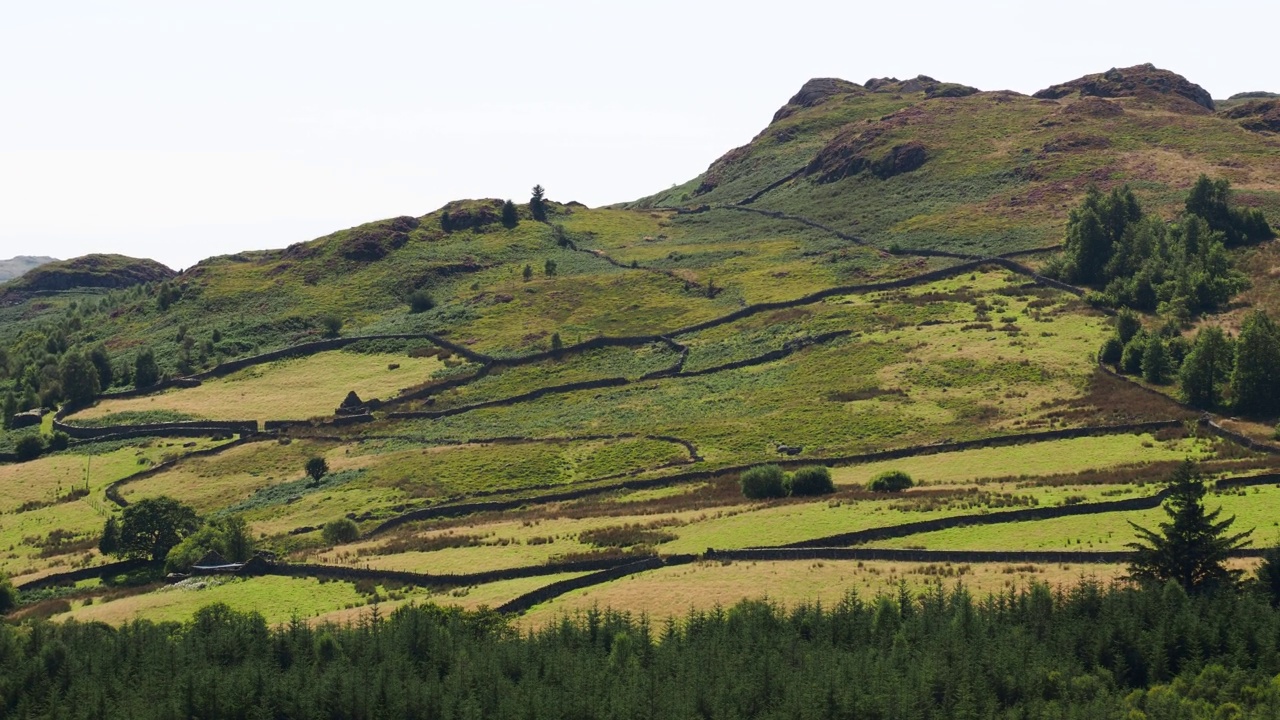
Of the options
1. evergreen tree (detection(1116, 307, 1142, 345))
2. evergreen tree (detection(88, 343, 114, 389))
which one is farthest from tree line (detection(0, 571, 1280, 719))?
evergreen tree (detection(88, 343, 114, 389))

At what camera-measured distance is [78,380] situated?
465 feet

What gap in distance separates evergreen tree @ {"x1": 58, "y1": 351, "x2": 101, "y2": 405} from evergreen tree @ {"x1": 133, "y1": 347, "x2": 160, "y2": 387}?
4395 millimetres

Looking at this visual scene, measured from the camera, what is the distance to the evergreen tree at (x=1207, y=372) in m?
95.0

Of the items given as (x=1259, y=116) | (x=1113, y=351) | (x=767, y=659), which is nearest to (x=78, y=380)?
(x=1113, y=351)

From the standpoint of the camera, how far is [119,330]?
177m

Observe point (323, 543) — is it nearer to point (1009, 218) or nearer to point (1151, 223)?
point (1151, 223)

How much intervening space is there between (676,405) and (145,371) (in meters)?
64.6

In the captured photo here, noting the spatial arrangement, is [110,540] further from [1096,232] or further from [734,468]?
[1096,232]

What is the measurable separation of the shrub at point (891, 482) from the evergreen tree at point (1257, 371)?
2762 cm


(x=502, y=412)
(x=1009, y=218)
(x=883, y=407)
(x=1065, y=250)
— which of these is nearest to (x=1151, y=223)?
(x=1065, y=250)

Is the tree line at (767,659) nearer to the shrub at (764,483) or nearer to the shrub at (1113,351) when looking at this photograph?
the shrub at (764,483)

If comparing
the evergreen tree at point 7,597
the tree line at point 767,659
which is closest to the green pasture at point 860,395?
the tree line at point 767,659

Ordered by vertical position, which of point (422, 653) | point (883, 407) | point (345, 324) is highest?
point (345, 324)

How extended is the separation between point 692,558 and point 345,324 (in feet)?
335
